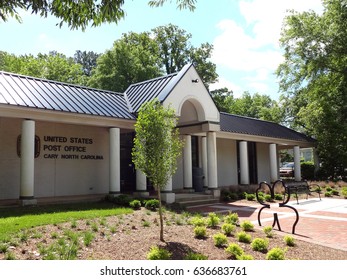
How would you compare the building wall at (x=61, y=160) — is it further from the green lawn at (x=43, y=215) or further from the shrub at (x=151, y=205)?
the shrub at (x=151, y=205)

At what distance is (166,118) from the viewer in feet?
27.9

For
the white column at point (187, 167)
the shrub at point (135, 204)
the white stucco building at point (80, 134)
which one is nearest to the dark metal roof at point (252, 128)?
the white stucco building at point (80, 134)

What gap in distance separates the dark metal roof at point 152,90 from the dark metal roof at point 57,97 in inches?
22.0

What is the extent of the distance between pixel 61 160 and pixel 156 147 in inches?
368

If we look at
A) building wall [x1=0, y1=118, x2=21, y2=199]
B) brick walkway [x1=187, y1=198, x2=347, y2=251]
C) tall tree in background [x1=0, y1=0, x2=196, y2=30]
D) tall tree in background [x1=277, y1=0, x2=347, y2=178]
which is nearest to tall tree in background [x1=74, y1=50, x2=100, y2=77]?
tall tree in background [x1=277, y1=0, x2=347, y2=178]

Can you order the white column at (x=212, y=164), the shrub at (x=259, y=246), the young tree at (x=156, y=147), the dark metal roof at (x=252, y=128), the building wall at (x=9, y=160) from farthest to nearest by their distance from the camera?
1. the dark metal roof at (x=252, y=128)
2. the white column at (x=212, y=164)
3. the building wall at (x=9, y=160)
4. the young tree at (x=156, y=147)
5. the shrub at (x=259, y=246)

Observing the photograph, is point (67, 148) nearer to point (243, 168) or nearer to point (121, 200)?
point (121, 200)

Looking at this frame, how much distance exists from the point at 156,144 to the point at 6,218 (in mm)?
5050

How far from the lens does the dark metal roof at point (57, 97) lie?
1275 cm

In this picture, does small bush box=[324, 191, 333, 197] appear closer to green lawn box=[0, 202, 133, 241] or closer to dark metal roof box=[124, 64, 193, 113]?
dark metal roof box=[124, 64, 193, 113]

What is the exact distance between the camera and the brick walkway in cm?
899

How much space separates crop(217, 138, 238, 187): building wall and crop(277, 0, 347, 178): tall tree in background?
9000 mm

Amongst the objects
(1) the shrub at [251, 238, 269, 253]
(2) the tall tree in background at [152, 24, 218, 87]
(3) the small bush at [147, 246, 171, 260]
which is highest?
(2) the tall tree in background at [152, 24, 218, 87]

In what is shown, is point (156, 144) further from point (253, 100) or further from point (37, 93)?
point (253, 100)
